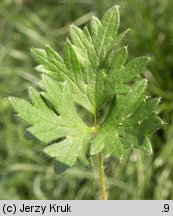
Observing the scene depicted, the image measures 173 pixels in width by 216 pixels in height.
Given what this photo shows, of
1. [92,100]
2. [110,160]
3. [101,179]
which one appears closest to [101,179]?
[101,179]

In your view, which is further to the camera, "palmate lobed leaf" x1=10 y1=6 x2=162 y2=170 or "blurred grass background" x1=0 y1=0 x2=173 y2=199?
"blurred grass background" x1=0 y1=0 x2=173 y2=199

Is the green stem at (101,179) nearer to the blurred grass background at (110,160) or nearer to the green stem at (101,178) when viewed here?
the green stem at (101,178)

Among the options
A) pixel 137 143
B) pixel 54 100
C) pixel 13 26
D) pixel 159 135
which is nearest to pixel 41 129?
pixel 54 100

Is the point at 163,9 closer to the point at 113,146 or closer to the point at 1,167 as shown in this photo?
the point at 1,167

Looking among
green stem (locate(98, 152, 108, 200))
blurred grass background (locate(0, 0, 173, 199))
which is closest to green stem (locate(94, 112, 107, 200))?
green stem (locate(98, 152, 108, 200))

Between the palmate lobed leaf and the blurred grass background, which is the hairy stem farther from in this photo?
the blurred grass background

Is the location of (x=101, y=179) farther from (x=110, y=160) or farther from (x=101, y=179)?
(x=110, y=160)
